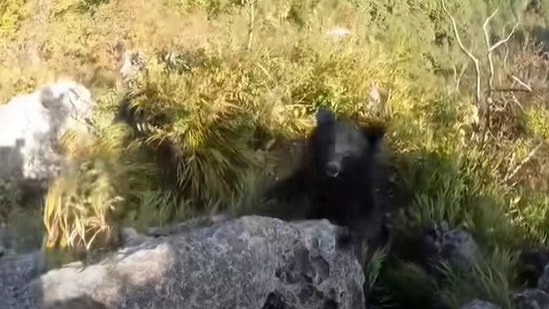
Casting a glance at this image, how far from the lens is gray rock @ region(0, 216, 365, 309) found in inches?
137

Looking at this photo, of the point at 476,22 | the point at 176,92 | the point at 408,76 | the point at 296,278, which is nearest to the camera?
the point at 296,278

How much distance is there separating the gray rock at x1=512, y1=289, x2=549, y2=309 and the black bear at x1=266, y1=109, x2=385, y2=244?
1.11m

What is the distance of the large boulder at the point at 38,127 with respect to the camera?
20.5 ft

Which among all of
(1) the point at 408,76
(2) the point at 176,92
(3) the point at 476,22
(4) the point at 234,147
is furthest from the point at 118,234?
(3) the point at 476,22

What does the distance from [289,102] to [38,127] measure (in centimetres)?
210

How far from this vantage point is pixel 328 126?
566 centimetres

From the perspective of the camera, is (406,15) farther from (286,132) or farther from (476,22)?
(286,132)

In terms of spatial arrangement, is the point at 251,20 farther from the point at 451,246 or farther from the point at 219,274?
the point at 219,274

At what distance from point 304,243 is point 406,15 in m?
6.01

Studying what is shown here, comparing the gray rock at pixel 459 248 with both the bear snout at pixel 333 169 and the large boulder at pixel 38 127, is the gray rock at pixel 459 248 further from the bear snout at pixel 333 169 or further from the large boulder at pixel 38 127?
the large boulder at pixel 38 127

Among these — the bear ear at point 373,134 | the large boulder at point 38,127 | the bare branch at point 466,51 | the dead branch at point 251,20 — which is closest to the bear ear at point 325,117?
the bear ear at point 373,134

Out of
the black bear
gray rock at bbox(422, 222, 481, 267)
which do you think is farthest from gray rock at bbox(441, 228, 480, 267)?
the black bear

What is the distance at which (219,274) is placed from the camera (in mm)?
3762

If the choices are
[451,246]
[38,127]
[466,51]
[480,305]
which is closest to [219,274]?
[480,305]
